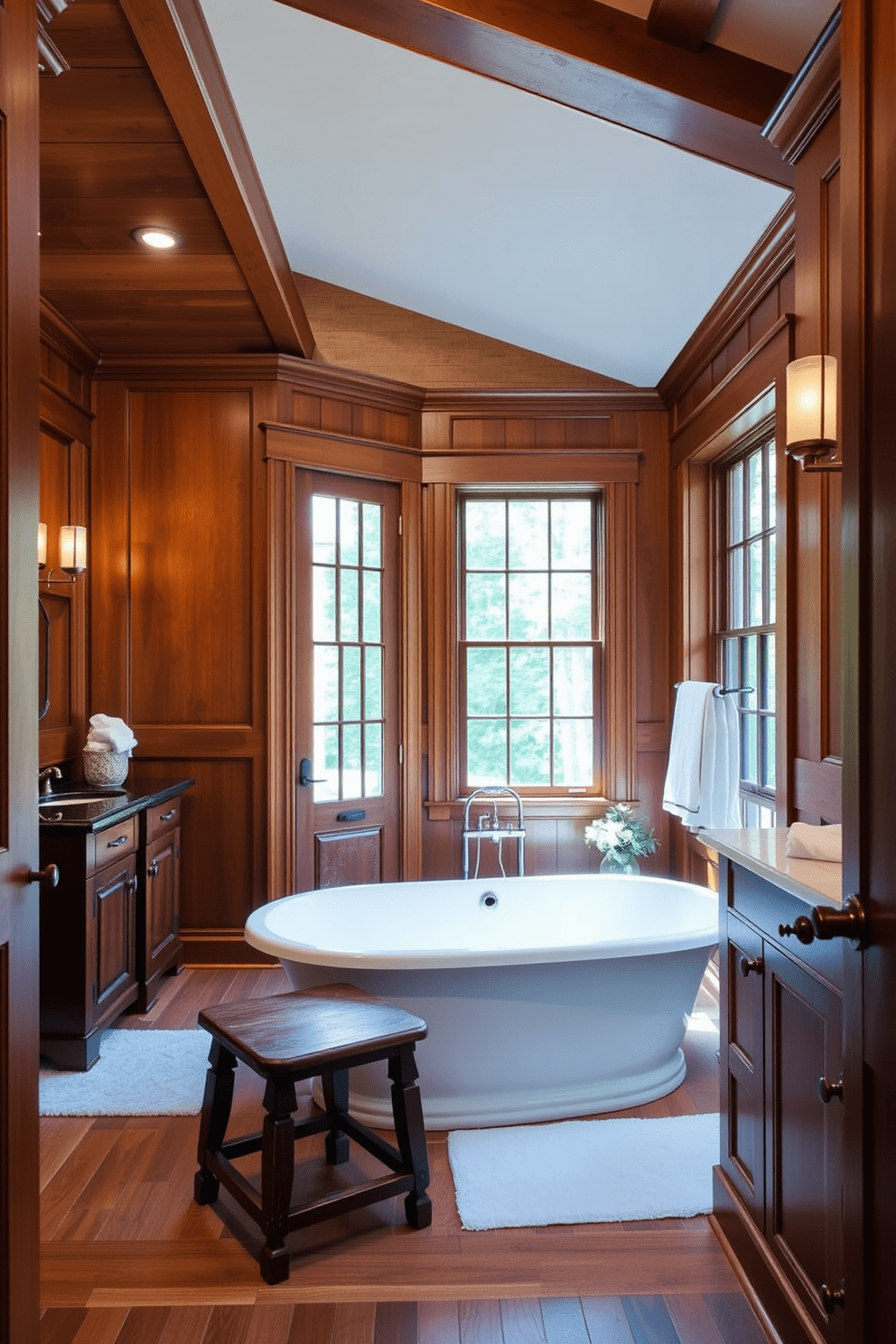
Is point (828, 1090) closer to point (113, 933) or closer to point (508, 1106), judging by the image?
point (508, 1106)

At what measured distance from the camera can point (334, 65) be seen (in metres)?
3.03

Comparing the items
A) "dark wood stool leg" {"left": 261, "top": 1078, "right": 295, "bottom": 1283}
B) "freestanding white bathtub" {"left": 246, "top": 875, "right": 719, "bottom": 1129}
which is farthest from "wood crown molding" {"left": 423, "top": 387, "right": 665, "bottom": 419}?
"dark wood stool leg" {"left": 261, "top": 1078, "right": 295, "bottom": 1283}

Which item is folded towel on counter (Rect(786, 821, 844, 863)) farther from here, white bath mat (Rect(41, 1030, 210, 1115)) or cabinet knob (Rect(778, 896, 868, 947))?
white bath mat (Rect(41, 1030, 210, 1115))

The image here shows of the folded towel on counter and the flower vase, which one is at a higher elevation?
the folded towel on counter

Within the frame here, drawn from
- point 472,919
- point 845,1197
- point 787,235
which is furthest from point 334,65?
point 845,1197

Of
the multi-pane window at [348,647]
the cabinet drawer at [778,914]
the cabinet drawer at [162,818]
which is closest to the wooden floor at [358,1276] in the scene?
the cabinet drawer at [778,914]

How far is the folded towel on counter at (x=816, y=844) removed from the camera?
181cm

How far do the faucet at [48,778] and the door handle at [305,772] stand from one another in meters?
1.02

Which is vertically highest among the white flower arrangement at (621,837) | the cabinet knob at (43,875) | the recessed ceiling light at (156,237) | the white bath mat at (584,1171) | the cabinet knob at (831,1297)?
the recessed ceiling light at (156,237)

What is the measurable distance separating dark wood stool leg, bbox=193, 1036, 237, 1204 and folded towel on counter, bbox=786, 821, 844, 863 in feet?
4.74

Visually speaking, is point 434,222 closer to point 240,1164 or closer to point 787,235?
point 787,235

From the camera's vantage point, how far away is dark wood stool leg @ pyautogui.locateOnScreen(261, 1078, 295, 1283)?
207 cm

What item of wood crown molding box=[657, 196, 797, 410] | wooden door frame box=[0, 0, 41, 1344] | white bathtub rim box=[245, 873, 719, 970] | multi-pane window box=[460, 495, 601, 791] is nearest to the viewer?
wooden door frame box=[0, 0, 41, 1344]

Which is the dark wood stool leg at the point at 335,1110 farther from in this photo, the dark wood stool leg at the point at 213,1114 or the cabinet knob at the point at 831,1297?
the cabinet knob at the point at 831,1297
